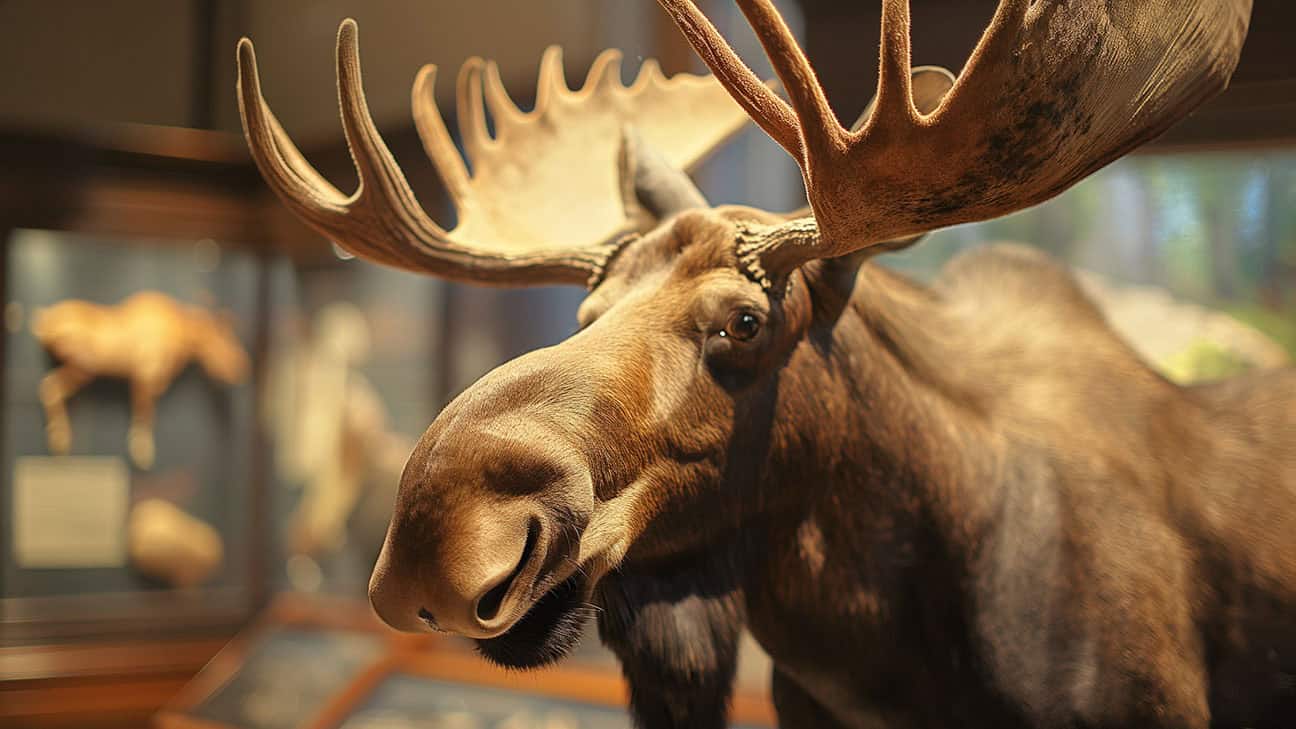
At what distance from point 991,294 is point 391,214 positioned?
67cm

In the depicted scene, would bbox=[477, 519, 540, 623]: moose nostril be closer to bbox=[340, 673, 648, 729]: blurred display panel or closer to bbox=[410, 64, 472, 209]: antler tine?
bbox=[410, 64, 472, 209]: antler tine

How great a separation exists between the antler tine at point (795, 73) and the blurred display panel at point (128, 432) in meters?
2.74

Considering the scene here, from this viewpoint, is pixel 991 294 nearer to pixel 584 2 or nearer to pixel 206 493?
pixel 584 2

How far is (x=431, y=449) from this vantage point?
2.65 ft

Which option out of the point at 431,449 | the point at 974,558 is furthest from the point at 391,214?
the point at 974,558

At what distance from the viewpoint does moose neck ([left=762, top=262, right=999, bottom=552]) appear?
0.99m

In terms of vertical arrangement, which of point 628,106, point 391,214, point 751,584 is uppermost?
point 628,106

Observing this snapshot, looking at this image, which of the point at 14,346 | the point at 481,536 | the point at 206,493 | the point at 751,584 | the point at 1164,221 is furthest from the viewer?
the point at 206,493

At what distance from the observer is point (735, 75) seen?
85cm

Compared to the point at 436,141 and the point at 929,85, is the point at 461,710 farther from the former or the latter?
the point at 929,85

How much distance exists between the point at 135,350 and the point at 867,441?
2.67m

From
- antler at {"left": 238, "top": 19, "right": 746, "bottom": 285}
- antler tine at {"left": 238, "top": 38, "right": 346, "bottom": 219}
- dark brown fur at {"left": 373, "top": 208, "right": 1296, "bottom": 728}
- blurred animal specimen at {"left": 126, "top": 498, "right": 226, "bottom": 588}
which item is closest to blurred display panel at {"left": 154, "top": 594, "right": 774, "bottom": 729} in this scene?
blurred animal specimen at {"left": 126, "top": 498, "right": 226, "bottom": 588}

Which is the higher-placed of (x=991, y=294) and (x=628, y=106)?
(x=628, y=106)

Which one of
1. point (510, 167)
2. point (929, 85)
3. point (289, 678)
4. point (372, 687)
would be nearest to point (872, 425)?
point (929, 85)
